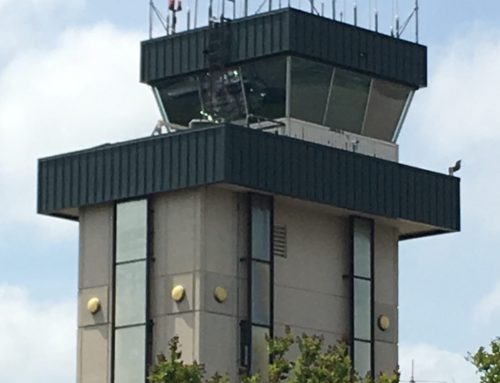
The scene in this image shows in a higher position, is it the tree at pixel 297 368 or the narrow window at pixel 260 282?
the narrow window at pixel 260 282

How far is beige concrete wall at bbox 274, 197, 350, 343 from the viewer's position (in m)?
90.9

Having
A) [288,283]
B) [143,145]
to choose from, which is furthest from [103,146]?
[288,283]

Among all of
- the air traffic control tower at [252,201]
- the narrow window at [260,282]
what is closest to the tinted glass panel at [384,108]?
the air traffic control tower at [252,201]

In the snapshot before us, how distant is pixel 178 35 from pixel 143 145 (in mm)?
5853

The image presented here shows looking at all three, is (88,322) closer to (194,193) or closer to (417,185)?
(194,193)

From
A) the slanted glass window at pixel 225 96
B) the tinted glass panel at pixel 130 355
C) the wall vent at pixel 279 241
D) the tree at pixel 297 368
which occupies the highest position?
the slanted glass window at pixel 225 96

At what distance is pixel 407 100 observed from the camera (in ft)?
314

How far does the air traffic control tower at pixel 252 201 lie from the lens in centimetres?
8875

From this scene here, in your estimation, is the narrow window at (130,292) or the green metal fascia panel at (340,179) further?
the narrow window at (130,292)

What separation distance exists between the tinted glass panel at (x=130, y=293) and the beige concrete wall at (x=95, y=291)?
62 centimetres

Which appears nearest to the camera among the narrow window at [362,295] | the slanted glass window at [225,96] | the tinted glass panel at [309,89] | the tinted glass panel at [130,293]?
the tinted glass panel at [130,293]

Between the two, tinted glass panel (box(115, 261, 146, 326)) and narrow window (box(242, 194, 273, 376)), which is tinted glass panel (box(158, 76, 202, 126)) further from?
tinted glass panel (box(115, 261, 146, 326))

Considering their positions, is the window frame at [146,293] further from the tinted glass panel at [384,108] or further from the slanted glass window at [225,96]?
the tinted glass panel at [384,108]

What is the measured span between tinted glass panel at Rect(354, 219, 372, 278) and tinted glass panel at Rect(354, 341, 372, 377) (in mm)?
2538
